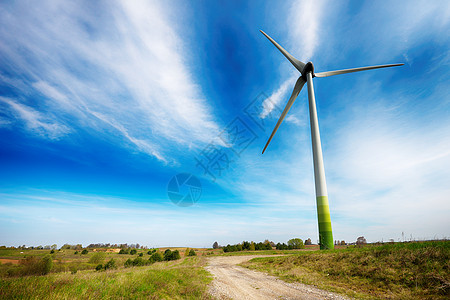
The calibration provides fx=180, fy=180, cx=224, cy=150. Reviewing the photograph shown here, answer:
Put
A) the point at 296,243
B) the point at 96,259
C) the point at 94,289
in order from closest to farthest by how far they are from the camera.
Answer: the point at 94,289, the point at 96,259, the point at 296,243

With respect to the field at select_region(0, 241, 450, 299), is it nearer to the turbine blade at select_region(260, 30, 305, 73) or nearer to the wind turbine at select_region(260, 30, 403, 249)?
the wind turbine at select_region(260, 30, 403, 249)

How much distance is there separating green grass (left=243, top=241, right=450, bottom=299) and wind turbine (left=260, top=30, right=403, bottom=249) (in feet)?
29.3

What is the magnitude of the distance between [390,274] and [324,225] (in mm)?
15136

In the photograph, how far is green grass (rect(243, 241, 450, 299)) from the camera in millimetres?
11250

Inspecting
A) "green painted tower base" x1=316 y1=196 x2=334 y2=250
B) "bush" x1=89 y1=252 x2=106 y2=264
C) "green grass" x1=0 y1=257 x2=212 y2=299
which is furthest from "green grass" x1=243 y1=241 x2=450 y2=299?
"bush" x1=89 y1=252 x2=106 y2=264

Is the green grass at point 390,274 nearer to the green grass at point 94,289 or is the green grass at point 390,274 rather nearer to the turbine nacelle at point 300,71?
the green grass at point 94,289

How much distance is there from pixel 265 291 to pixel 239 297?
9.19ft

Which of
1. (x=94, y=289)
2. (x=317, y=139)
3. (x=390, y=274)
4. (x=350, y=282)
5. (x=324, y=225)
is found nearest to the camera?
(x=94, y=289)

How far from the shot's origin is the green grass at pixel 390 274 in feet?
36.9

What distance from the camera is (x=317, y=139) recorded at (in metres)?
32.2

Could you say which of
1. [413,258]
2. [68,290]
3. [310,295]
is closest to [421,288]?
[413,258]

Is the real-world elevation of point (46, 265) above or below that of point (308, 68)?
below

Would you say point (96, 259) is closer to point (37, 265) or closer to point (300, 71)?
point (37, 265)

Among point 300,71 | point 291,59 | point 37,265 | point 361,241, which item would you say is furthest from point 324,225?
point 37,265
